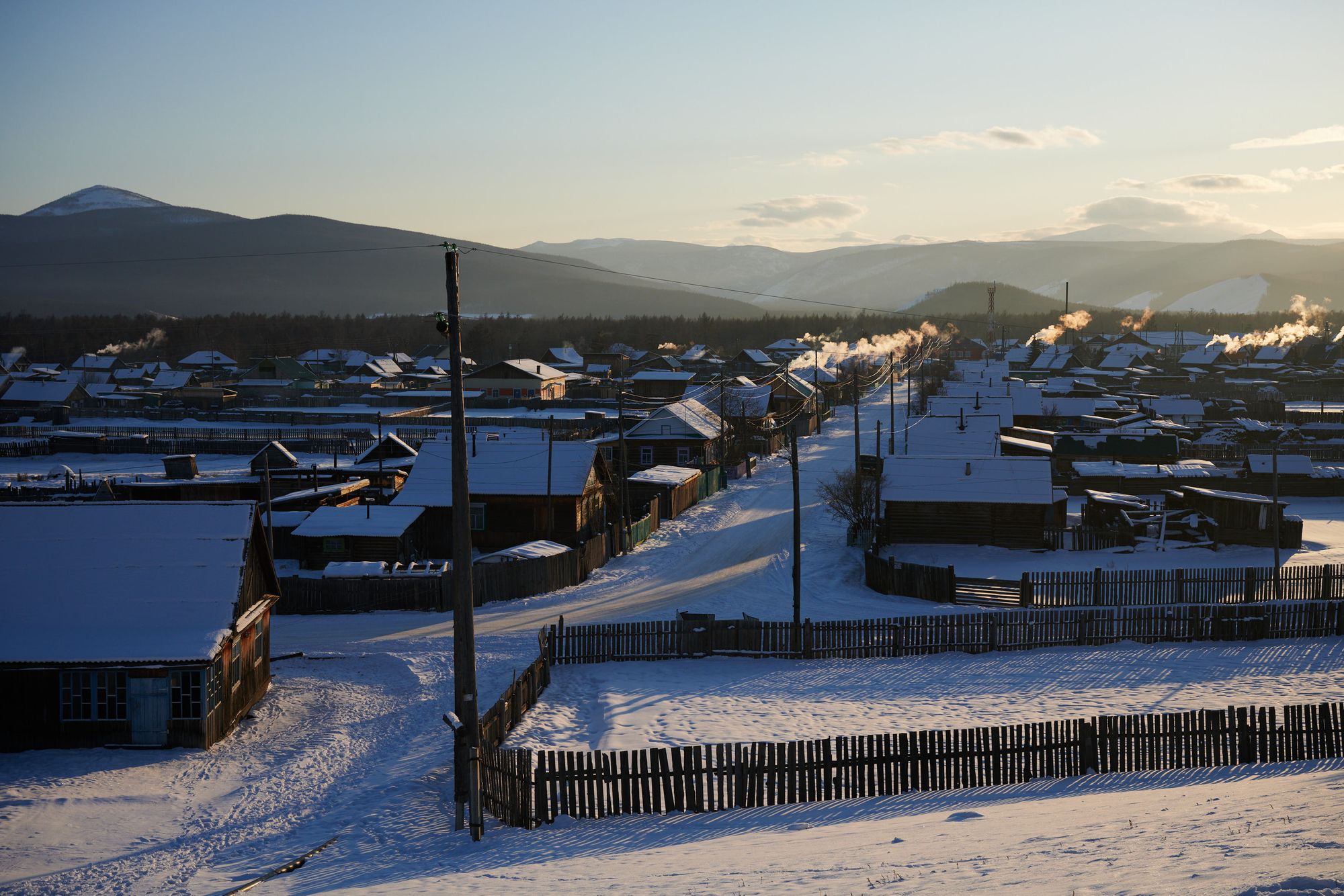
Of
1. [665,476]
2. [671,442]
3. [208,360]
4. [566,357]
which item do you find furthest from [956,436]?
[208,360]

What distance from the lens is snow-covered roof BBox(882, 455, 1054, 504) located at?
124 ft

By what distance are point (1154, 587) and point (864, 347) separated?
362 ft

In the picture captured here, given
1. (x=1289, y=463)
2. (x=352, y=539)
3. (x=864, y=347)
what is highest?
(x=864, y=347)

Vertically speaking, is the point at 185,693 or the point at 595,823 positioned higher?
the point at 185,693

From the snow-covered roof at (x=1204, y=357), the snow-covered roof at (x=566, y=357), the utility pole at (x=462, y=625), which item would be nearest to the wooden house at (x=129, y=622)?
the utility pole at (x=462, y=625)

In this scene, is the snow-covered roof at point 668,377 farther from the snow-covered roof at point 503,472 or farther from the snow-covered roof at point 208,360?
the snow-covered roof at point 208,360

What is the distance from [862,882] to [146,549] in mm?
15368

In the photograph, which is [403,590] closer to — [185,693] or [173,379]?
[185,693]

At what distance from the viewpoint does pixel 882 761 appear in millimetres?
15352

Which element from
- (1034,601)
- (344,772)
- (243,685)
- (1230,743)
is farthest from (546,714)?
(1034,601)

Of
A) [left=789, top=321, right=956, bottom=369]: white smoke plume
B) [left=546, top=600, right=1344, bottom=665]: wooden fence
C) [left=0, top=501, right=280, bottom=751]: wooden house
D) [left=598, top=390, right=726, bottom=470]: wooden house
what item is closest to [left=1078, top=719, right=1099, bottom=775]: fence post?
[left=546, top=600, right=1344, bottom=665]: wooden fence

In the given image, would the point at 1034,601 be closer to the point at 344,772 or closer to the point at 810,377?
the point at 344,772

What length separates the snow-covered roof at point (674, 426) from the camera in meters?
57.0

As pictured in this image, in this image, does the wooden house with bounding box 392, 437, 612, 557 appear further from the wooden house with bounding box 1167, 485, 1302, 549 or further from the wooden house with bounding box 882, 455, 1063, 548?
the wooden house with bounding box 1167, 485, 1302, 549
